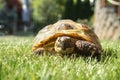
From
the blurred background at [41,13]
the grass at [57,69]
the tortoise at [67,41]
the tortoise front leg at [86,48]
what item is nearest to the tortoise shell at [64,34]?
the tortoise at [67,41]

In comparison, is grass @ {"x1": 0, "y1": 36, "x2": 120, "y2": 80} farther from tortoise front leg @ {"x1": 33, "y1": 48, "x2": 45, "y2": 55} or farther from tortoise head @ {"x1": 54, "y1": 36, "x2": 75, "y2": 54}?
tortoise front leg @ {"x1": 33, "y1": 48, "x2": 45, "y2": 55}

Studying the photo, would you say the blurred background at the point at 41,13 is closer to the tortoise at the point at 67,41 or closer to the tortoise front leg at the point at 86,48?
the tortoise at the point at 67,41

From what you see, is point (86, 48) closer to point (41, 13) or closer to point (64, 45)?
point (64, 45)

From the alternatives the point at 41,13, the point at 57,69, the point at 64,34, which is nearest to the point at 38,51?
the point at 64,34

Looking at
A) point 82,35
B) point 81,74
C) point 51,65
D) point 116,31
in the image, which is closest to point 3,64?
point 51,65

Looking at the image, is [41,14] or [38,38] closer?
[38,38]

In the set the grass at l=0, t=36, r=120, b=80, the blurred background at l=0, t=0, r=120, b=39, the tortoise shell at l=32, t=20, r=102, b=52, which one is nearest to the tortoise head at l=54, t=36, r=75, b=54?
the grass at l=0, t=36, r=120, b=80

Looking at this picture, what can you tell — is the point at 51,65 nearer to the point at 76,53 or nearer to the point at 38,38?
the point at 76,53
